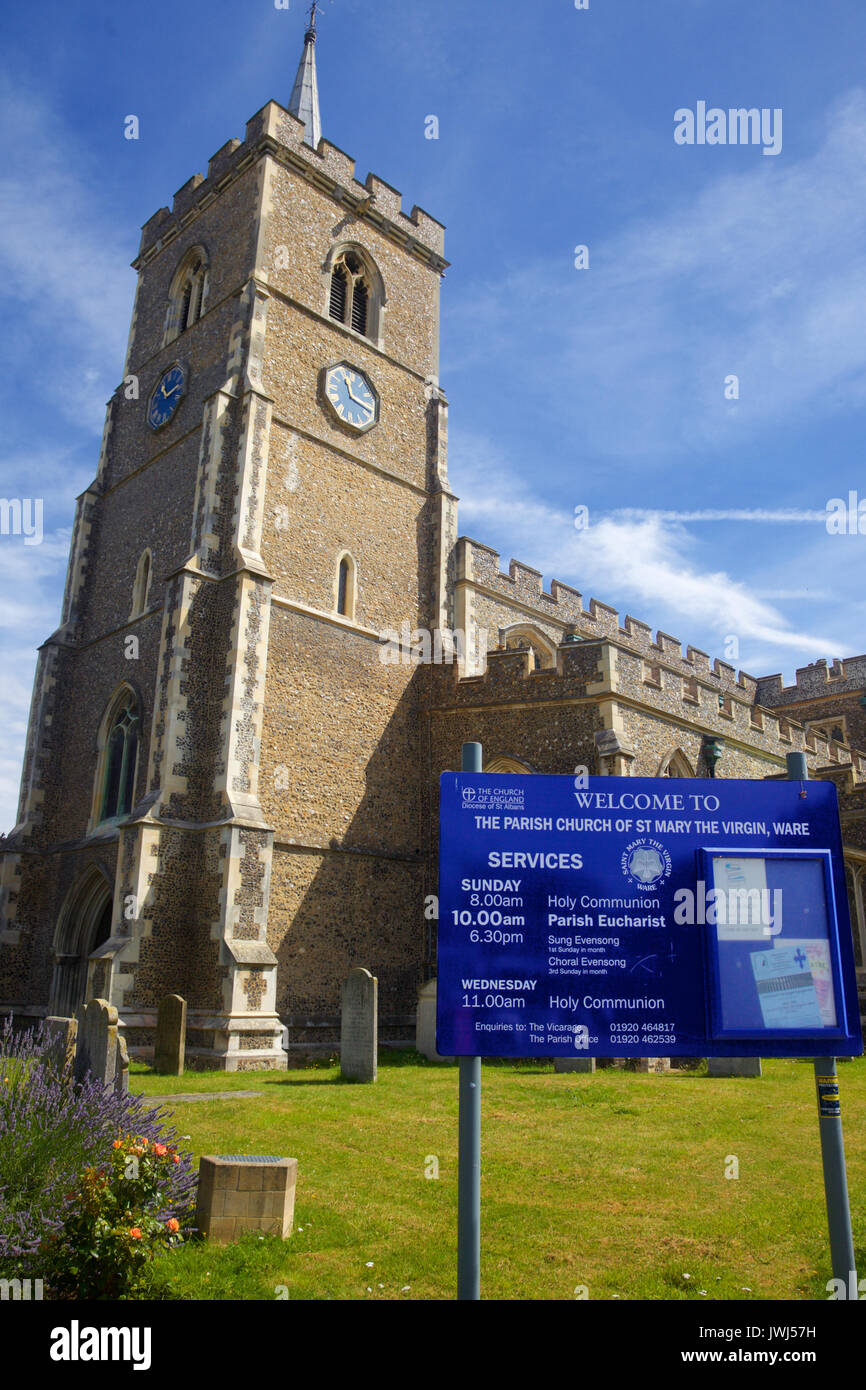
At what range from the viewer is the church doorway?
16703 millimetres

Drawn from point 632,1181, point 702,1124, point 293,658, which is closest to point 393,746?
point 293,658

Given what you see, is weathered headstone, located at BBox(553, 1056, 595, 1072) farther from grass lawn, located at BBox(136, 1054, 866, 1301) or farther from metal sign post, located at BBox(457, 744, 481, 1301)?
metal sign post, located at BBox(457, 744, 481, 1301)

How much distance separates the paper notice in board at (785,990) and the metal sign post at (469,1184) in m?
1.31

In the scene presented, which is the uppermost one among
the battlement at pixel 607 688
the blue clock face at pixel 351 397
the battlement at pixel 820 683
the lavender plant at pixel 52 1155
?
the blue clock face at pixel 351 397

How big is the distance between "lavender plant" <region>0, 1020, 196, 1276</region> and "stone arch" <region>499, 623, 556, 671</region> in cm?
1590

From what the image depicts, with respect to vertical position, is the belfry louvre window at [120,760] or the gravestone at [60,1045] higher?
the belfry louvre window at [120,760]

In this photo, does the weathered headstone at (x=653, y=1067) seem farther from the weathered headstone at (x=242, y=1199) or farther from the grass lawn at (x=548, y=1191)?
the weathered headstone at (x=242, y=1199)

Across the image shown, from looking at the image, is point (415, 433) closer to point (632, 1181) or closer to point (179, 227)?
point (179, 227)

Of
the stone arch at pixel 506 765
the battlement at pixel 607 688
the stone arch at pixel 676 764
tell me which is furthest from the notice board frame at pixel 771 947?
the stone arch at pixel 676 764

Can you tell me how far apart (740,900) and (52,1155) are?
3.75 meters

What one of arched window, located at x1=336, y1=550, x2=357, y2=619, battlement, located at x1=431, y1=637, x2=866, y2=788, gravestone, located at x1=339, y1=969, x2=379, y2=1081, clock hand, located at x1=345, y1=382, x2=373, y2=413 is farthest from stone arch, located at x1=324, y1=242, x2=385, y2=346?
gravestone, located at x1=339, y1=969, x2=379, y2=1081

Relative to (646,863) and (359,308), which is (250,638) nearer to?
(359,308)

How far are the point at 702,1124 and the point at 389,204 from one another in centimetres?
2156

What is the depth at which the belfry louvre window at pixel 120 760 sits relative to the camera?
16688 millimetres
